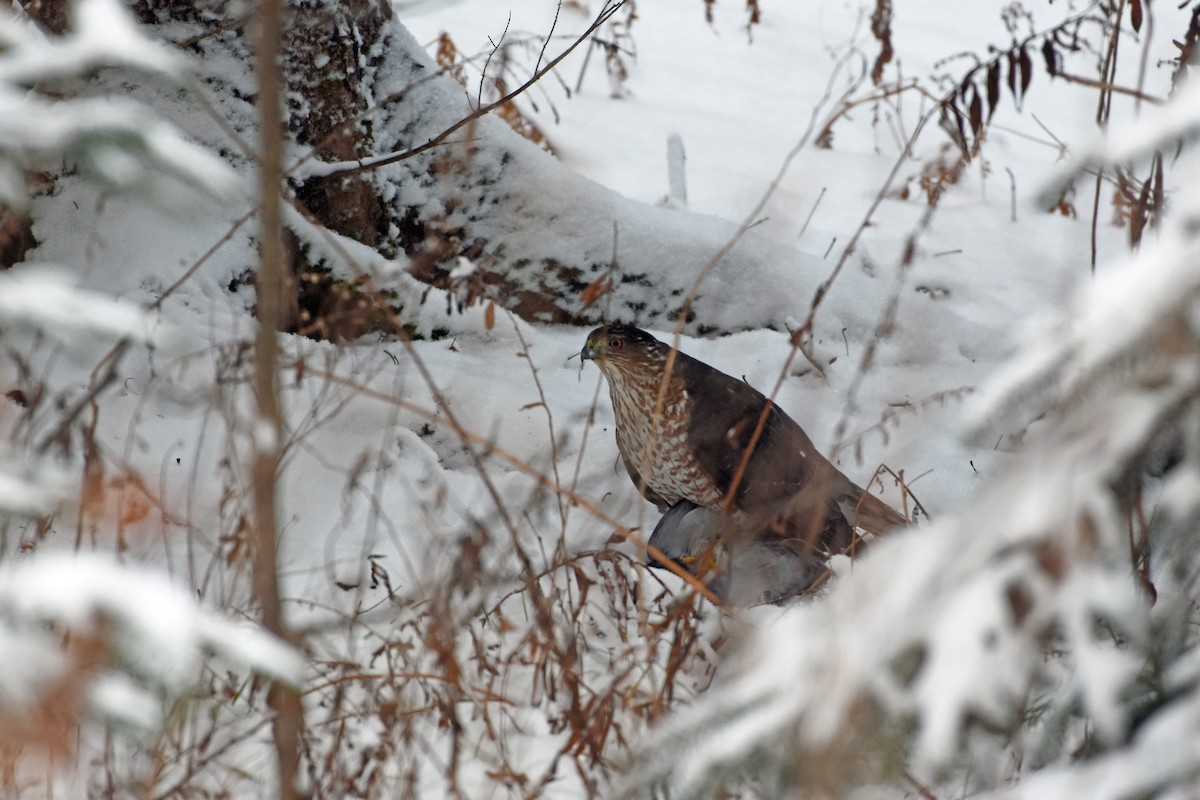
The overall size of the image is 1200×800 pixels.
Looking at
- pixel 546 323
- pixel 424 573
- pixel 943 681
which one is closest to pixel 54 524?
pixel 424 573

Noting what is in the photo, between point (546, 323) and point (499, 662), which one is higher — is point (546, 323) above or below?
above

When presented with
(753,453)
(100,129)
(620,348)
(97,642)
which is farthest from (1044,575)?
(620,348)

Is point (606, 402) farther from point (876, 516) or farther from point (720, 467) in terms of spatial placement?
point (876, 516)

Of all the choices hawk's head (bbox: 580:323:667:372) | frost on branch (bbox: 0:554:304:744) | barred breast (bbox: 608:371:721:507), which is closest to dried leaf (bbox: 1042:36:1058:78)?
barred breast (bbox: 608:371:721:507)

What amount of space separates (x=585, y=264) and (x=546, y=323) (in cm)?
30

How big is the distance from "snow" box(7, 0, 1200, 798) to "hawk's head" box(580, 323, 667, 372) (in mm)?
208

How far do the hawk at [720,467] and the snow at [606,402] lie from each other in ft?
0.62

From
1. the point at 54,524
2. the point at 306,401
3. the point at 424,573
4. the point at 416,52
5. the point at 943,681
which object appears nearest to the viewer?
the point at 943,681

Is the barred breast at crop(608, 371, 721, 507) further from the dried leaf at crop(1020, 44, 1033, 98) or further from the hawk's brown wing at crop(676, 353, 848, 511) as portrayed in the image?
the dried leaf at crop(1020, 44, 1033, 98)

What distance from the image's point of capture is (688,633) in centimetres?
226

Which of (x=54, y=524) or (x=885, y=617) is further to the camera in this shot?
(x=54, y=524)

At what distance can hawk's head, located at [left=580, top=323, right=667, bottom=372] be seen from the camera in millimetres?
3512

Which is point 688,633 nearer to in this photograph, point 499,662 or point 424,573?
point 499,662

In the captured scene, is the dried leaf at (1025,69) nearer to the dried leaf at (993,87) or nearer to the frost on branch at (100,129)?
the dried leaf at (993,87)
